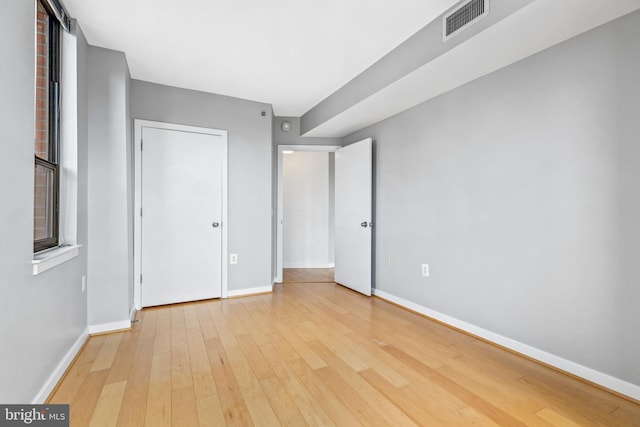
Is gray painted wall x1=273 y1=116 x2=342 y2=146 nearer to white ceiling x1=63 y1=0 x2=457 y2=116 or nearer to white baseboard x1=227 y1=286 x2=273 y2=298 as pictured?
white ceiling x1=63 y1=0 x2=457 y2=116

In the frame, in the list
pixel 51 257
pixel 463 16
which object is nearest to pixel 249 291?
pixel 51 257

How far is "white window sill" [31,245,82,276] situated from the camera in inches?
56.9

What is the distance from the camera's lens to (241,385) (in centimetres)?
173

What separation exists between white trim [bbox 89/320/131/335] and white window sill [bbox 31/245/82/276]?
2.46 feet

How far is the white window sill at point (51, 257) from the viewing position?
1.45 meters

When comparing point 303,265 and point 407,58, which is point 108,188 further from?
point 303,265

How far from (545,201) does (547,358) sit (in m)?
1.07

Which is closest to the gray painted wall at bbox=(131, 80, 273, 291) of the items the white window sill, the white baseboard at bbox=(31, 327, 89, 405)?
the white baseboard at bbox=(31, 327, 89, 405)

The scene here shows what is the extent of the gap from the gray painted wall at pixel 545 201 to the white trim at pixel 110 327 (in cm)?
277

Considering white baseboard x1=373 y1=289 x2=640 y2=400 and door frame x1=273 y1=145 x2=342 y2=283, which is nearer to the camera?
white baseboard x1=373 y1=289 x2=640 y2=400

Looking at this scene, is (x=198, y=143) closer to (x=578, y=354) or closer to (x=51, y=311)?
(x=51, y=311)

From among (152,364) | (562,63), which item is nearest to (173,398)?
(152,364)

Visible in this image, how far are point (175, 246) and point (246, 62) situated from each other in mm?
2020

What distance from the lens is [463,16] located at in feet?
5.79
